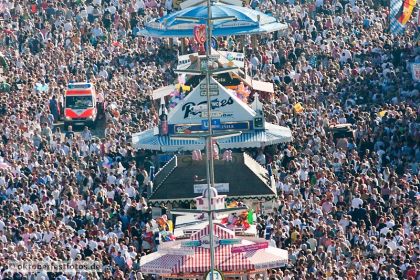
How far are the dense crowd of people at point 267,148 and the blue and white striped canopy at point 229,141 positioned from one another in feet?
1.47

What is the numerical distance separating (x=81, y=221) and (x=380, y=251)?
25.9 feet

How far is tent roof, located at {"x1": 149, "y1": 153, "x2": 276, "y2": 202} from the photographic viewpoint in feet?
159

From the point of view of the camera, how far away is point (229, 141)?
5409cm

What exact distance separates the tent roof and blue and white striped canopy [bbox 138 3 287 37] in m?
17.3

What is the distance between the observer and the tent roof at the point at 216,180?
159 ft

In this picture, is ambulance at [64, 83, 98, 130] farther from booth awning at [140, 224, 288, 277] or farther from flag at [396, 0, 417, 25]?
booth awning at [140, 224, 288, 277]

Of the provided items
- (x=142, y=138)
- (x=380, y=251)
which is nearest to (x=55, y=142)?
(x=142, y=138)

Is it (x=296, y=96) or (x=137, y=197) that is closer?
(x=137, y=197)

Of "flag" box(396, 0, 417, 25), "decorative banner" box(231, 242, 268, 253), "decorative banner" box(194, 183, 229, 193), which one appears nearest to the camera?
"decorative banner" box(231, 242, 268, 253)

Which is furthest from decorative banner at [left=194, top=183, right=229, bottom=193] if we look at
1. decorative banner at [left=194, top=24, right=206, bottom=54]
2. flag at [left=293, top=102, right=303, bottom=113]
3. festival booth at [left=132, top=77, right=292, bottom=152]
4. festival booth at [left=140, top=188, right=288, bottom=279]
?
decorative banner at [left=194, top=24, right=206, bottom=54]

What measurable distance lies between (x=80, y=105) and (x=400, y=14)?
1099 centimetres

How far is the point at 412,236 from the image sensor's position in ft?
152

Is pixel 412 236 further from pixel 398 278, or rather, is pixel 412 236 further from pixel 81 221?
pixel 81 221

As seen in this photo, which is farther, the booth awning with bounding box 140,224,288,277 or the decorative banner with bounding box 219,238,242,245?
the booth awning with bounding box 140,224,288,277
